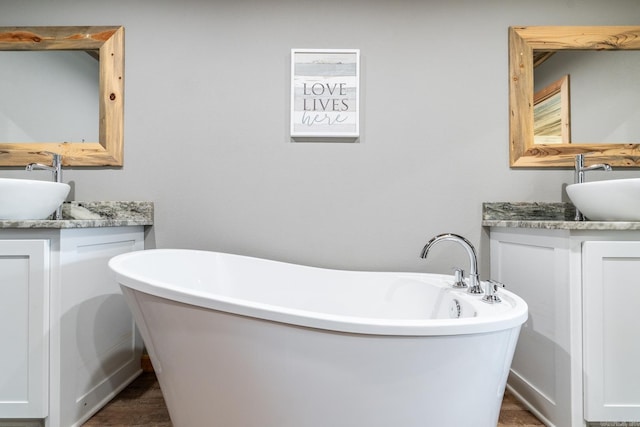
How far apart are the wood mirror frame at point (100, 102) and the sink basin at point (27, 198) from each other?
14.5 inches

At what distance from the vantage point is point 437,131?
165cm

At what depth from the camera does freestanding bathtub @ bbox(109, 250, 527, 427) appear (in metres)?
0.76

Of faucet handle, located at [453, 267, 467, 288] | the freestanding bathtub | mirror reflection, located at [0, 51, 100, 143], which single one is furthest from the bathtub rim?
mirror reflection, located at [0, 51, 100, 143]

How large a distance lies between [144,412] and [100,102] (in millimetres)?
1561

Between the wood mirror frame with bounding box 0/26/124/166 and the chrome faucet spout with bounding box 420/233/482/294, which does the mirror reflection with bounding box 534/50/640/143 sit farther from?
the wood mirror frame with bounding box 0/26/124/166

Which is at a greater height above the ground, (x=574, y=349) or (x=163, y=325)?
(x=163, y=325)

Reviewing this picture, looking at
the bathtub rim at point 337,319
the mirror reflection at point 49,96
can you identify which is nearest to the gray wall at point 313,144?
the mirror reflection at point 49,96

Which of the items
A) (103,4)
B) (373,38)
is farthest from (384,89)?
(103,4)

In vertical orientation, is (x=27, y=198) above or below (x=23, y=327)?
above

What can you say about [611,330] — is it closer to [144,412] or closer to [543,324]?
[543,324]

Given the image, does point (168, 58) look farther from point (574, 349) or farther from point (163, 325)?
point (574, 349)

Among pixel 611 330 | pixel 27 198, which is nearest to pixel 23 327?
pixel 27 198

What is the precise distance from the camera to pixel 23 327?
1107mm

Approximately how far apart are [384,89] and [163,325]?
1.50m
